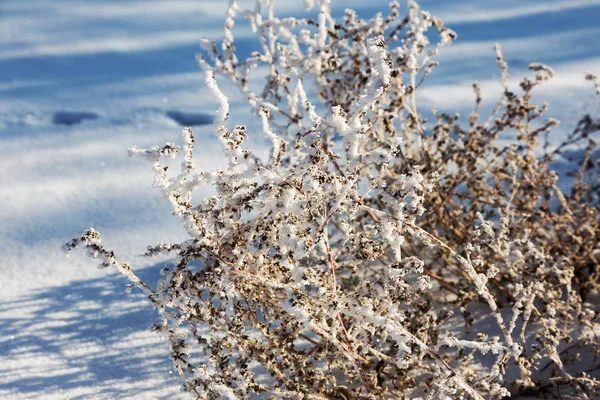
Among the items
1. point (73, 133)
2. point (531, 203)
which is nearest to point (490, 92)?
point (531, 203)

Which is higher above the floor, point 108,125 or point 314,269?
point 108,125

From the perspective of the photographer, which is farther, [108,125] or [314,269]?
[108,125]

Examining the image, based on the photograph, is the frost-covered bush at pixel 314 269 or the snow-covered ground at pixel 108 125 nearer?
the frost-covered bush at pixel 314 269

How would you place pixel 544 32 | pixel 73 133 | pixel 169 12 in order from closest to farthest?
pixel 73 133 < pixel 544 32 < pixel 169 12

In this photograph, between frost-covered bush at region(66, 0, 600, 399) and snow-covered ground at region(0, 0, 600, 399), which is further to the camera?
snow-covered ground at region(0, 0, 600, 399)

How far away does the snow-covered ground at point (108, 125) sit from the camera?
6.91 feet

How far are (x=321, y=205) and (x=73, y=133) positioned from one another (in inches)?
121

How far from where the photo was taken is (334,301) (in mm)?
1277

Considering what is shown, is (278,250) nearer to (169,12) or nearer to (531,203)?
(531,203)

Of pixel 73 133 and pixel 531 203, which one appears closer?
pixel 531 203

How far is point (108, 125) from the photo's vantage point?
4.06 metres

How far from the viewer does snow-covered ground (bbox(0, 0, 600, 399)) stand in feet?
6.91

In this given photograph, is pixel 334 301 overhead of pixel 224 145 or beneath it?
beneath

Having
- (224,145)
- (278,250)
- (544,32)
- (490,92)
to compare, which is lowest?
(278,250)
